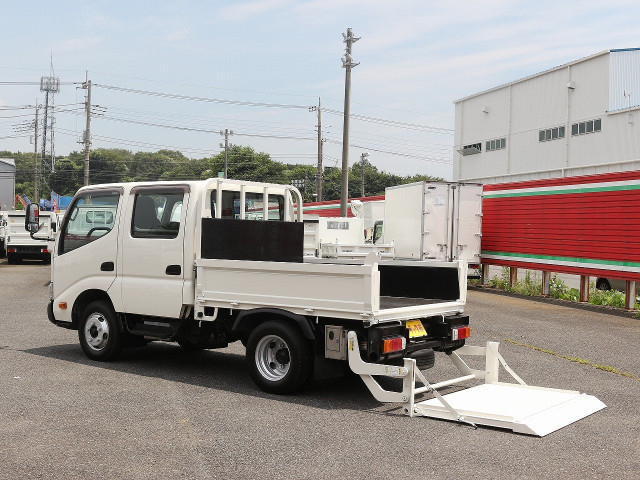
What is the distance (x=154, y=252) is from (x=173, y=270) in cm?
39

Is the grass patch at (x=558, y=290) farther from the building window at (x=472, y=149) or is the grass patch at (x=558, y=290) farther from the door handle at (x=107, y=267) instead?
the building window at (x=472, y=149)

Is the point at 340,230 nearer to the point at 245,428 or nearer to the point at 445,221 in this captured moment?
the point at 445,221

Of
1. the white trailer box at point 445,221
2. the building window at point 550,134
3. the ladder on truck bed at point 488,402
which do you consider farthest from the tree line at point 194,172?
the ladder on truck bed at point 488,402

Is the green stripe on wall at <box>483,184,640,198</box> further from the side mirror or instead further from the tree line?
the tree line

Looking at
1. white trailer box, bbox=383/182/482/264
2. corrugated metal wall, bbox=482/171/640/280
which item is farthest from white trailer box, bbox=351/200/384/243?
corrugated metal wall, bbox=482/171/640/280

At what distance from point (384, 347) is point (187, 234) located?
280 centimetres

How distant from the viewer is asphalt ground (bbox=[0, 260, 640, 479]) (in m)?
5.41

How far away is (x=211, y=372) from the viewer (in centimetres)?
910

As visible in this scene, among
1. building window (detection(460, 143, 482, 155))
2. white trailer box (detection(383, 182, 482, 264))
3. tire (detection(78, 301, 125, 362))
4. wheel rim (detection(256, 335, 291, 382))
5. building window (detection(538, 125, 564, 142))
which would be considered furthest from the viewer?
building window (detection(460, 143, 482, 155))

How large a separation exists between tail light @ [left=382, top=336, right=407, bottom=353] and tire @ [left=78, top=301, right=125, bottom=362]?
377 centimetres

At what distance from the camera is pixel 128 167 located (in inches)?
4678

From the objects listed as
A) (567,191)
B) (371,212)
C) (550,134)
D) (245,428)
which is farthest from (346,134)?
(245,428)

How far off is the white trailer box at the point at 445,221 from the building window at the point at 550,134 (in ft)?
89.6

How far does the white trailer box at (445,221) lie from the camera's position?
22578 mm
